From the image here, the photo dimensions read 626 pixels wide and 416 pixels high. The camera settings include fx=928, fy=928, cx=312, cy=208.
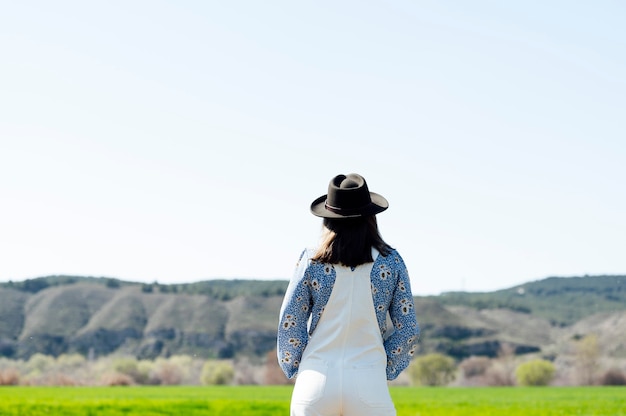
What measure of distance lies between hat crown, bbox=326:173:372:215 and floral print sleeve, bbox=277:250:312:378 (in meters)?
0.28

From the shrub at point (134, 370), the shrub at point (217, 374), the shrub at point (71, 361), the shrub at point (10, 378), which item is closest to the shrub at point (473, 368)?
the shrub at point (217, 374)

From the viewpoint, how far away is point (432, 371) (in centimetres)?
6200

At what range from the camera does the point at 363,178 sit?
4.80 m

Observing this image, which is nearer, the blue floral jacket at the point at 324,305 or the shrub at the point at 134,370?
the blue floral jacket at the point at 324,305

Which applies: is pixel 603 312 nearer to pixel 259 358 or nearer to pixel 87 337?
pixel 259 358

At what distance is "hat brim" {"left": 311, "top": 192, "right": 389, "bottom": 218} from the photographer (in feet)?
15.0

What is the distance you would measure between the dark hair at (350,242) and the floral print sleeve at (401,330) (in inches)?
8.2

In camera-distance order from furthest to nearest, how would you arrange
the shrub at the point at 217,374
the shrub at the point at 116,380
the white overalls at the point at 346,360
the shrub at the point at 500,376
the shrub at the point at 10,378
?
the shrub at the point at 217,374 → the shrub at the point at 500,376 → the shrub at the point at 116,380 → the shrub at the point at 10,378 → the white overalls at the point at 346,360

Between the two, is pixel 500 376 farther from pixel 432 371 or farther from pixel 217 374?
pixel 217 374

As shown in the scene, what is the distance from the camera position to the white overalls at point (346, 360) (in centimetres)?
435

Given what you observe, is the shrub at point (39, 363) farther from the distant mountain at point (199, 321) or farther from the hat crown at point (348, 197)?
the hat crown at point (348, 197)

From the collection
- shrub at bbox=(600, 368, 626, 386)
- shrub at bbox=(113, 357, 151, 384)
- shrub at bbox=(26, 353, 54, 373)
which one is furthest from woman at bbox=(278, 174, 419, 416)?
shrub at bbox=(26, 353, 54, 373)

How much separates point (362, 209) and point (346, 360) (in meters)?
0.74

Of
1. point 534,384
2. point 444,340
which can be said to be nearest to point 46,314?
point 444,340
